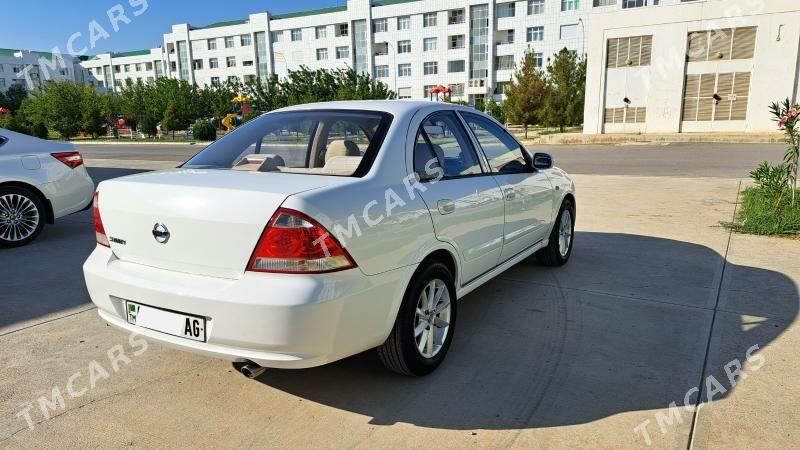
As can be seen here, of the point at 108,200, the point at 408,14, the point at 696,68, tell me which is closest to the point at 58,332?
the point at 108,200

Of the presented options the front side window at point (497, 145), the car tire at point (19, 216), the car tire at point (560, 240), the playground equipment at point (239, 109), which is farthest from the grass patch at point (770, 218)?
the playground equipment at point (239, 109)

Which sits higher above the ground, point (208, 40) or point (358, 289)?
point (208, 40)

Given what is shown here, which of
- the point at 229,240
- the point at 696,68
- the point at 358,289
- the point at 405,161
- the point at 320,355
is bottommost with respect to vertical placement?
the point at 320,355

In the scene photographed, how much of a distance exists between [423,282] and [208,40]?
8522 centimetres

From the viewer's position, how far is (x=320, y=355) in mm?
2551

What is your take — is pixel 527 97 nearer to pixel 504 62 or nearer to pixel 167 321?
pixel 504 62

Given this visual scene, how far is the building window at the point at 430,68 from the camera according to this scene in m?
62.5

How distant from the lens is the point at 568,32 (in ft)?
181

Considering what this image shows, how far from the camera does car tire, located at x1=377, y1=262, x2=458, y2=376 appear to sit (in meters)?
2.99

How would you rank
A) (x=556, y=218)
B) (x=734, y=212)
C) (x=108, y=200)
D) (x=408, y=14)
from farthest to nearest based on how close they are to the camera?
(x=408, y=14), (x=734, y=212), (x=556, y=218), (x=108, y=200)

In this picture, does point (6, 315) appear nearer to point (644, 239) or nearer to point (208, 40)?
point (644, 239)

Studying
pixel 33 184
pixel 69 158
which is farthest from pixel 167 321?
pixel 69 158

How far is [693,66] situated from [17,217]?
111ft

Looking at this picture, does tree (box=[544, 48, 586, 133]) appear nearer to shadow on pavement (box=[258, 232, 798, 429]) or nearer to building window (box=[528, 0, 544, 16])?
building window (box=[528, 0, 544, 16])
